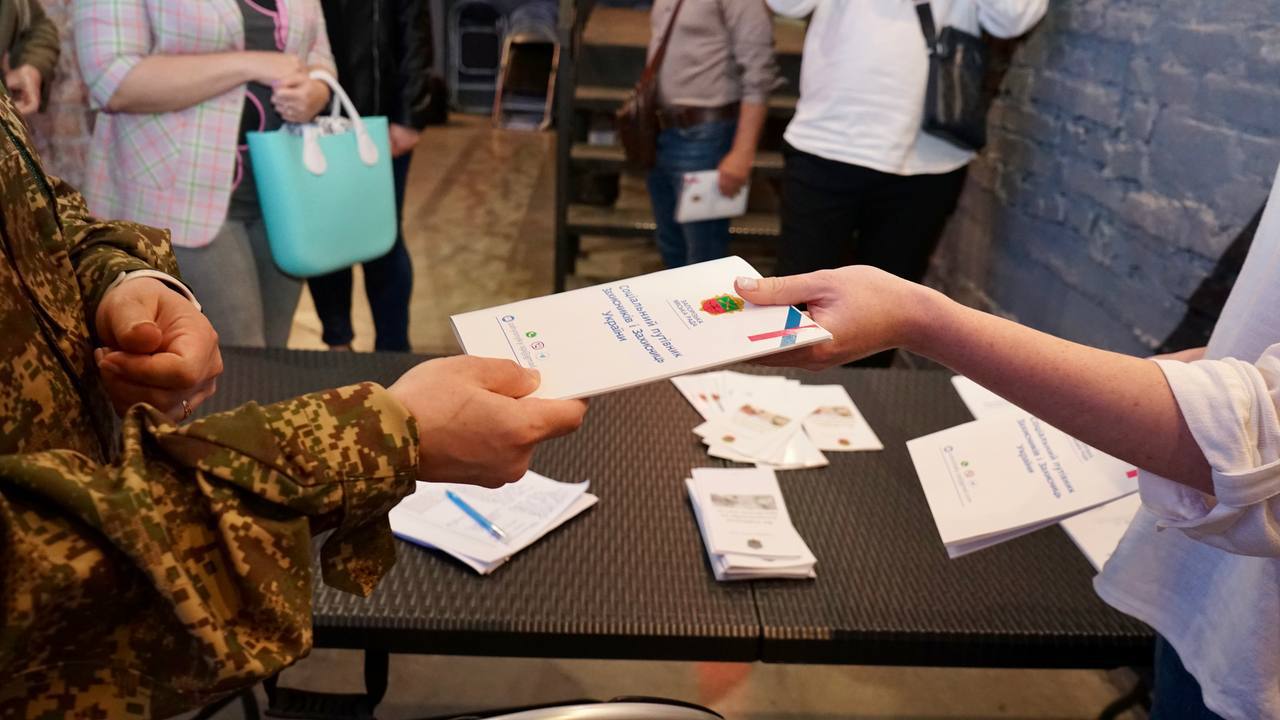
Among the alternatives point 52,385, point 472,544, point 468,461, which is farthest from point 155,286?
point 472,544

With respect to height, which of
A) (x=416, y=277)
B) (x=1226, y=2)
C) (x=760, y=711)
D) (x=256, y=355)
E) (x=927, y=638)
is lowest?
(x=416, y=277)

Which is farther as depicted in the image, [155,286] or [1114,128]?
[1114,128]

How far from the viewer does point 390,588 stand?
1190mm

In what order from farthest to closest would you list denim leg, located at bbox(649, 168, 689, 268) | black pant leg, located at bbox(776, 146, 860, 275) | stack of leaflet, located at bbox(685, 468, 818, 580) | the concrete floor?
denim leg, located at bbox(649, 168, 689, 268), black pant leg, located at bbox(776, 146, 860, 275), the concrete floor, stack of leaflet, located at bbox(685, 468, 818, 580)

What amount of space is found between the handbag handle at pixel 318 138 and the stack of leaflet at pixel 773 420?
3.16 feet

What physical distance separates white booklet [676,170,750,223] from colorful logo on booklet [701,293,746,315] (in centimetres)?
190

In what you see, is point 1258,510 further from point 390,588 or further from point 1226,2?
point 1226,2

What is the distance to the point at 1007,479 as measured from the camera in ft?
4.25

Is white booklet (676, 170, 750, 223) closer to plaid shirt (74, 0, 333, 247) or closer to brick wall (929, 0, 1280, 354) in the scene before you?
brick wall (929, 0, 1280, 354)

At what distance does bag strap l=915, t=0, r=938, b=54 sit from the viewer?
85.4 inches

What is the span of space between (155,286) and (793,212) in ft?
6.18

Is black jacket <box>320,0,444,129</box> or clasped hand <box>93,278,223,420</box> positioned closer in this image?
clasped hand <box>93,278,223,420</box>

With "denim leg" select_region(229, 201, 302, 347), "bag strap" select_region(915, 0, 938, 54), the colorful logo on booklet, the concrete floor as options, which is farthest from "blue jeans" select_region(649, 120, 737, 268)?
the colorful logo on booklet

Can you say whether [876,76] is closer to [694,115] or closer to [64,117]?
[694,115]
